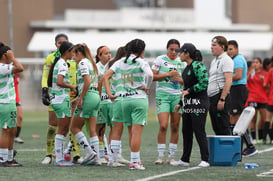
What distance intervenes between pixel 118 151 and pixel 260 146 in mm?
5434

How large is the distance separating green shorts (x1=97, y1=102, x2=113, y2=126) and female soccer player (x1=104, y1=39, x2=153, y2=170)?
59.4 inches

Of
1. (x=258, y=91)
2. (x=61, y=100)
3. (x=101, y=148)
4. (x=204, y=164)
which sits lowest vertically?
(x=204, y=164)

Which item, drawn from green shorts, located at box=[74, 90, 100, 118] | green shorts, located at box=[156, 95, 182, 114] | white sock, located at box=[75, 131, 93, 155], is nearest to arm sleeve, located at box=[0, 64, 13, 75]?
green shorts, located at box=[74, 90, 100, 118]

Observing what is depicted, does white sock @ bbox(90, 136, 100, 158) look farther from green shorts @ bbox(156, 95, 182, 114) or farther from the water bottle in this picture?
the water bottle

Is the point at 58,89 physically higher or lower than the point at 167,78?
lower

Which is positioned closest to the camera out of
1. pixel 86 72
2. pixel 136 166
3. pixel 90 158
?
pixel 136 166

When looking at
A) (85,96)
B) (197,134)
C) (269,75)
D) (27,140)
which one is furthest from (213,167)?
(27,140)

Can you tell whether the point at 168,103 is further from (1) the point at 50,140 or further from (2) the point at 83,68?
(1) the point at 50,140

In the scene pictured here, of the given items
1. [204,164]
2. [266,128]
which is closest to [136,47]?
[204,164]

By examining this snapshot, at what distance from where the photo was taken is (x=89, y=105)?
12.8m

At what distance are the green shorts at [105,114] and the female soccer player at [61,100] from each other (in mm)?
1124

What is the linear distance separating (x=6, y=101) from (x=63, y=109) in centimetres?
87

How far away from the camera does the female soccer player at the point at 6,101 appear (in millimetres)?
12602

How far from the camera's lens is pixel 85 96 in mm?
12750
